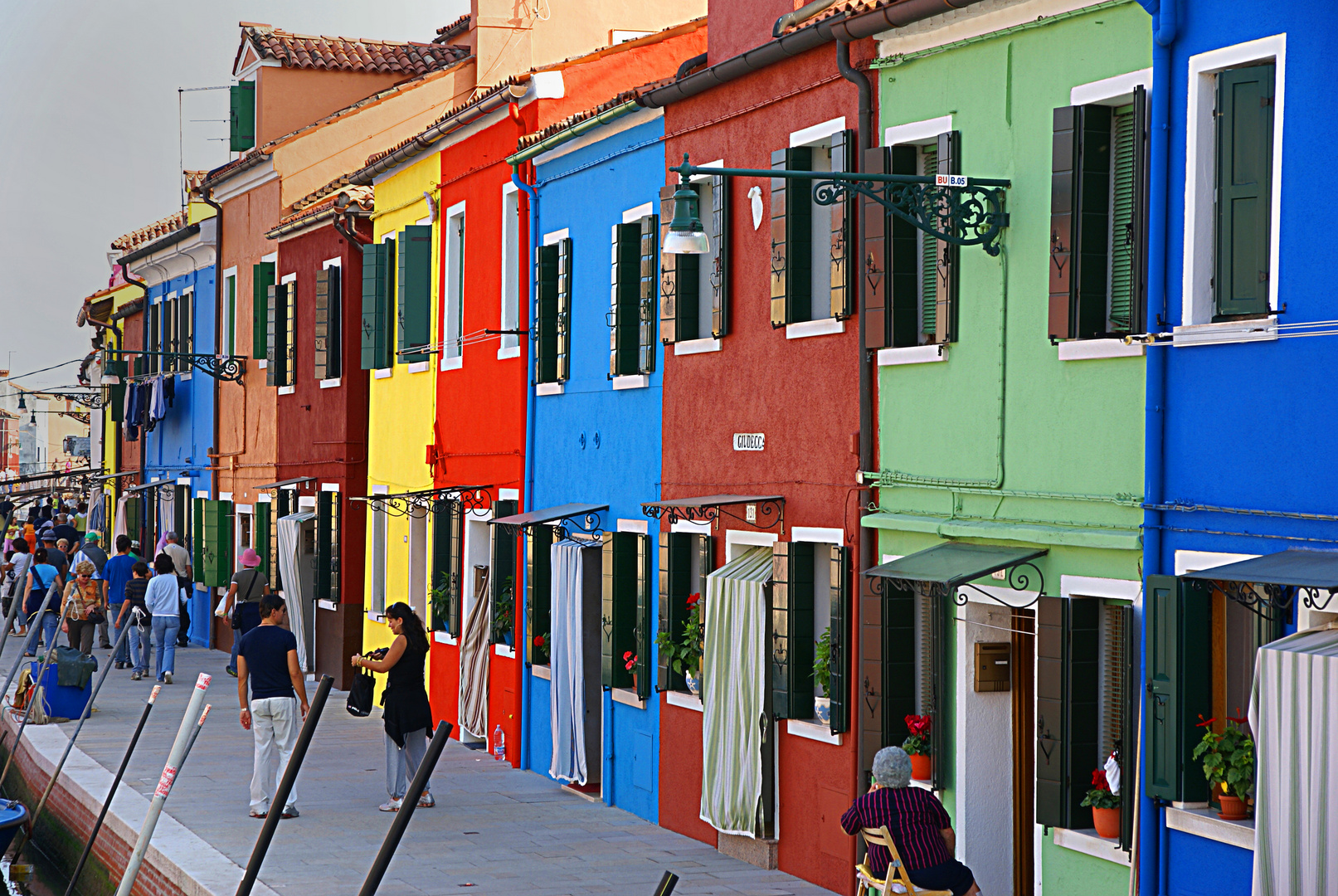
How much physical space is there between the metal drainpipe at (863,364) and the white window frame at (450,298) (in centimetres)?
903

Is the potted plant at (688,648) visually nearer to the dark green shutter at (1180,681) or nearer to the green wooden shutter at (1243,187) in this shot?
the dark green shutter at (1180,681)

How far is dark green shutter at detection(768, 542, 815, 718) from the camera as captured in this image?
1296 centimetres

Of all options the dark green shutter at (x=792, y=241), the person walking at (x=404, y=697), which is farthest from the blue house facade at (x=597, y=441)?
the dark green shutter at (x=792, y=241)

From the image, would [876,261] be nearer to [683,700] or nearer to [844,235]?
[844,235]

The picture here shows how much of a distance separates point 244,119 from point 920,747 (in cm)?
2229

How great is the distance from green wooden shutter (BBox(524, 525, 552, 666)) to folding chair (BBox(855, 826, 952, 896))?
8.47 metres

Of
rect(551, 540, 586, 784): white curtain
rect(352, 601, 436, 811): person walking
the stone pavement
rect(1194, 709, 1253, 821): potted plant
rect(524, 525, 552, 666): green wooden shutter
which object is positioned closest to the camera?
rect(1194, 709, 1253, 821): potted plant

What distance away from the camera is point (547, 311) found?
1800cm

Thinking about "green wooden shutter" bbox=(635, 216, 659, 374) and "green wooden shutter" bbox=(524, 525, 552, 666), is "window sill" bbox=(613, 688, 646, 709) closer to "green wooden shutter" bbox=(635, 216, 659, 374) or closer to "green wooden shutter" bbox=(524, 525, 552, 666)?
"green wooden shutter" bbox=(524, 525, 552, 666)

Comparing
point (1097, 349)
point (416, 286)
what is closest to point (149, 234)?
point (416, 286)

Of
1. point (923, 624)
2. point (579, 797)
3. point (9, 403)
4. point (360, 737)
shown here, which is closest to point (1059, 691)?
point (923, 624)

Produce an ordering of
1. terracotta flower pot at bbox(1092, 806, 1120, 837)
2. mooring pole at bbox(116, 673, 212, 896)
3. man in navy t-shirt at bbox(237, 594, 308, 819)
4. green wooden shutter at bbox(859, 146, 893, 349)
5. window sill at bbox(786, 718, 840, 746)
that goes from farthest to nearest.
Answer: man in navy t-shirt at bbox(237, 594, 308, 819) → mooring pole at bbox(116, 673, 212, 896) → window sill at bbox(786, 718, 840, 746) → green wooden shutter at bbox(859, 146, 893, 349) → terracotta flower pot at bbox(1092, 806, 1120, 837)

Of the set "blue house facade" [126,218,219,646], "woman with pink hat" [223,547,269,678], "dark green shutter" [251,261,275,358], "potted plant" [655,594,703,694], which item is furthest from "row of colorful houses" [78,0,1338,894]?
"blue house facade" [126,218,219,646]

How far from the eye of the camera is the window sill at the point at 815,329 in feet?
41.5
